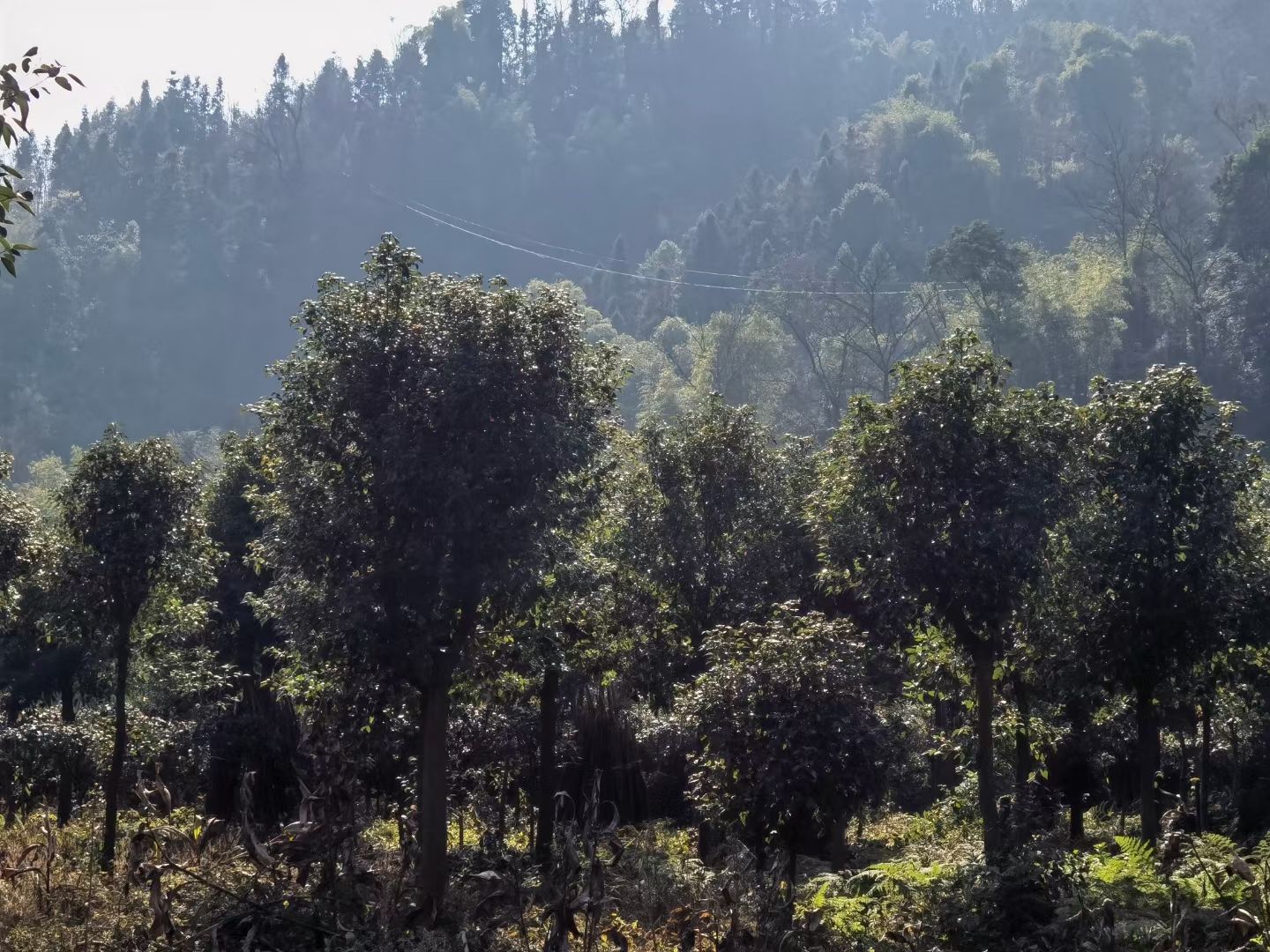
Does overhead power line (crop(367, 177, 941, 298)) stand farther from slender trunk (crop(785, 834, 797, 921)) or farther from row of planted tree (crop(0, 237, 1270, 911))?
slender trunk (crop(785, 834, 797, 921))

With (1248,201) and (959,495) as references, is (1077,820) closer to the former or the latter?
(959,495)

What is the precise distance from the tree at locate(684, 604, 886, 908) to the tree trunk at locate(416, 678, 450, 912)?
2374 mm

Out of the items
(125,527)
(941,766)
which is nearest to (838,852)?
(125,527)

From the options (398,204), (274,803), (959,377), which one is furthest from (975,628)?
(398,204)

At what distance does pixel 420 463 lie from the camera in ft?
36.3

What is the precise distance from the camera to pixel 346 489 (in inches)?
459

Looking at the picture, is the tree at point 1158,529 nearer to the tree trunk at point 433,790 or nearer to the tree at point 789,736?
the tree at point 789,736

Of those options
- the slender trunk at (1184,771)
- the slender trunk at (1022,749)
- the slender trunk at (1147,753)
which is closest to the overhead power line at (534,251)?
the slender trunk at (1184,771)

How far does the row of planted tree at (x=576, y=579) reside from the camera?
11.3 m

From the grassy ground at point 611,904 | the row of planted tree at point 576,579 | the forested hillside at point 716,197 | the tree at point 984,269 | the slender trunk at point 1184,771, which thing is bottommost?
the grassy ground at point 611,904

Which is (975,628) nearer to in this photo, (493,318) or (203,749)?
(493,318)

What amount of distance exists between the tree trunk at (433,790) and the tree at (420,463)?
2 cm

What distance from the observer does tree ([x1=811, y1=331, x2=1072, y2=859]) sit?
12.3 m

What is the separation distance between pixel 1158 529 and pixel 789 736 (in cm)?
500
